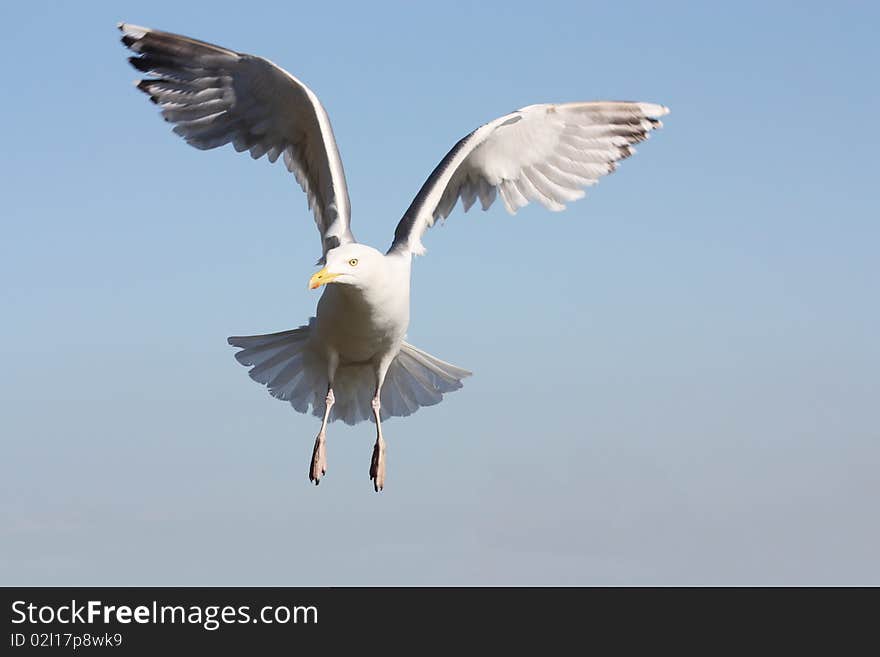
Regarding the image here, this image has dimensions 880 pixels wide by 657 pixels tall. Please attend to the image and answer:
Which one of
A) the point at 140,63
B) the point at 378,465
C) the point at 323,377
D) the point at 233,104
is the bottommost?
the point at 378,465

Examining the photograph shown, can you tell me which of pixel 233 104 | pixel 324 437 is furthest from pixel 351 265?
pixel 233 104

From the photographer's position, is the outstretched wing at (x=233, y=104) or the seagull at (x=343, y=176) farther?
the outstretched wing at (x=233, y=104)

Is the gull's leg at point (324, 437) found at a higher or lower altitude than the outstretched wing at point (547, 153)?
lower

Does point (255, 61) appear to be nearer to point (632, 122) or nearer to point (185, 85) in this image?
point (185, 85)

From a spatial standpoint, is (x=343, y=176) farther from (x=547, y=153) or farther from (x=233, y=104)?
(x=547, y=153)

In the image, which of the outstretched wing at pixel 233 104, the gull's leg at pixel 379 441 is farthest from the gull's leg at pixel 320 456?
the outstretched wing at pixel 233 104

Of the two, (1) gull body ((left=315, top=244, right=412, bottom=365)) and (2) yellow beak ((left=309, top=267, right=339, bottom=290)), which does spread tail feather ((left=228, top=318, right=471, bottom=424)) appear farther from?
(2) yellow beak ((left=309, top=267, right=339, bottom=290))

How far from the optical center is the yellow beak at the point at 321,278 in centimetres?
893

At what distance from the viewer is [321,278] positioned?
29.7 feet

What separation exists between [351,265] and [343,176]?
1393 mm

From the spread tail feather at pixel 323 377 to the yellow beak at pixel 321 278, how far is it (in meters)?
1.65

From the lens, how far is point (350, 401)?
11070 millimetres

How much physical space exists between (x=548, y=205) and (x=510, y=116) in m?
1.17

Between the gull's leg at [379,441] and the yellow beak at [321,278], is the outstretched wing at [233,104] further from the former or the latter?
the yellow beak at [321,278]
